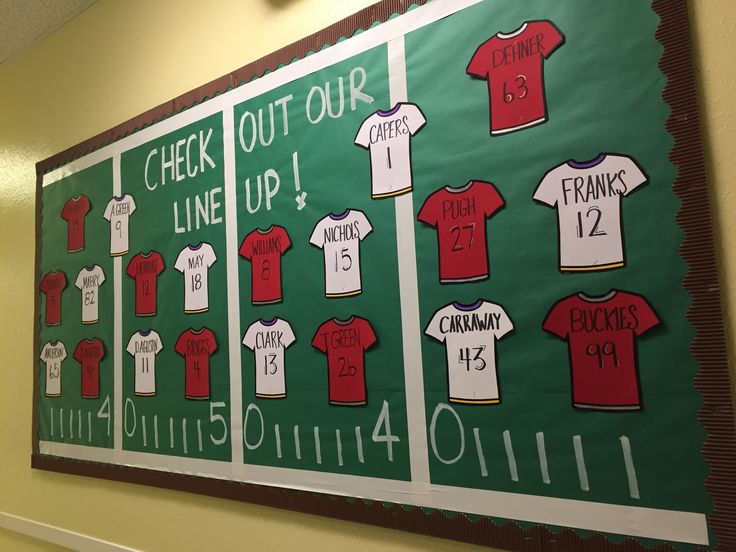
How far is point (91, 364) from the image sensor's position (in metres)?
1.76

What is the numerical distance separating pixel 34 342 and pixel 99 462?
1.92 feet

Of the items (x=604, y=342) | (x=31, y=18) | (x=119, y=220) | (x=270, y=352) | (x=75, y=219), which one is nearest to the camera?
(x=604, y=342)

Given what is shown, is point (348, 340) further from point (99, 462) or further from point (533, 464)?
point (99, 462)

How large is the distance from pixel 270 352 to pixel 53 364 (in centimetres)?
106

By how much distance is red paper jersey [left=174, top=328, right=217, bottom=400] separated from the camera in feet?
4.70

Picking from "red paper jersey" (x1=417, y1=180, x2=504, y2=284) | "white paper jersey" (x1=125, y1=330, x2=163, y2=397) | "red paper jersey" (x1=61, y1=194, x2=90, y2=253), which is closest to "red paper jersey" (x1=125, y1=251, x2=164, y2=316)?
"white paper jersey" (x1=125, y1=330, x2=163, y2=397)

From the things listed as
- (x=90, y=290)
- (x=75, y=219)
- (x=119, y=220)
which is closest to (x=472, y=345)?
(x=119, y=220)

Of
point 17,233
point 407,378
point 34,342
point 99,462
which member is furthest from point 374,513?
point 17,233

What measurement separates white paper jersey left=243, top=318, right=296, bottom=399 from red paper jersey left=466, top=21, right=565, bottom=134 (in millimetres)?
645

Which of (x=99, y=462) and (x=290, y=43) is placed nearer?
(x=290, y=43)

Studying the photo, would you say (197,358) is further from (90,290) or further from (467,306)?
(467,306)

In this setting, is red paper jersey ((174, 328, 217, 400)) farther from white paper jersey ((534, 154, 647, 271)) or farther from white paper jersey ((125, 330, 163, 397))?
white paper jersey ((534, 154, 647, 271))

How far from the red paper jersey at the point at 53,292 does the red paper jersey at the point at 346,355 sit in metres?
1.18

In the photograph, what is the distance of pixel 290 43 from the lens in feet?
4.44
